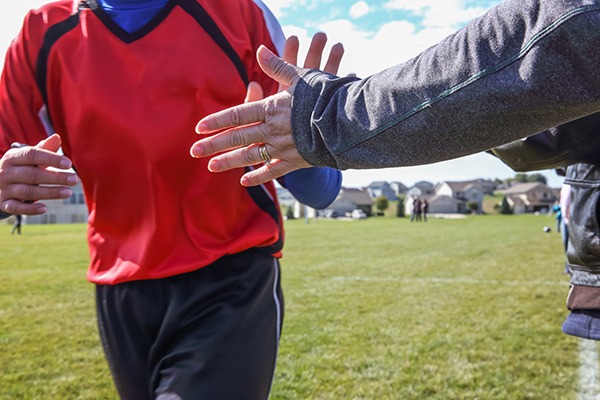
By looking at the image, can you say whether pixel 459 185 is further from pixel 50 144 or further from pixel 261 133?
pixel 261 133

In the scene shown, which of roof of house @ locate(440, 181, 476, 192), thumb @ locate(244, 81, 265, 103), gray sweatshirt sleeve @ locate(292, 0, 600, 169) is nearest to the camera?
gray sweatshirt sleeve @ locate(292, 0, 600, 169)

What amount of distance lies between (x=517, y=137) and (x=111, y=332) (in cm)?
139

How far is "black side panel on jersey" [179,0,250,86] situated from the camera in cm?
176

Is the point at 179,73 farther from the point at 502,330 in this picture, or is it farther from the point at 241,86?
the point at 502,330

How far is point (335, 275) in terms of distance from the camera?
9461 millimetres

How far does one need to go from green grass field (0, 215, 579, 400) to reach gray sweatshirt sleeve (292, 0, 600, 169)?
9.16 ft

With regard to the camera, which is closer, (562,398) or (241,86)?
(241,86)

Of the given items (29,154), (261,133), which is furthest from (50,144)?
(261,133)

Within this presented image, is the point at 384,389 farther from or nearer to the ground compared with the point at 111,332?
nearer to the ground

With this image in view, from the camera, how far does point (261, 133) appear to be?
1265 mm

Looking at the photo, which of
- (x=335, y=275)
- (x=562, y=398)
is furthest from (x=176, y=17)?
(x=335, y=275)

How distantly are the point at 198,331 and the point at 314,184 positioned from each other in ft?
1.97

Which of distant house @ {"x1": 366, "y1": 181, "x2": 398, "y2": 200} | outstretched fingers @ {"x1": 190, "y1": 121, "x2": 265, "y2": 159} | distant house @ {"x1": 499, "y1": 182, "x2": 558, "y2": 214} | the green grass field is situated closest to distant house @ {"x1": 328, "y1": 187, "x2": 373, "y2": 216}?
distant house @ {"x1": 499, "y1": 182, "x2": 558, "y2": 214}

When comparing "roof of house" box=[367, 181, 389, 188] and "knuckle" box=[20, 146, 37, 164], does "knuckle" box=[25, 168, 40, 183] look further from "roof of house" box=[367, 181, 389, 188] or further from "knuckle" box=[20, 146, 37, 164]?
"roof of house" box=[367, 181, 389, 188]
